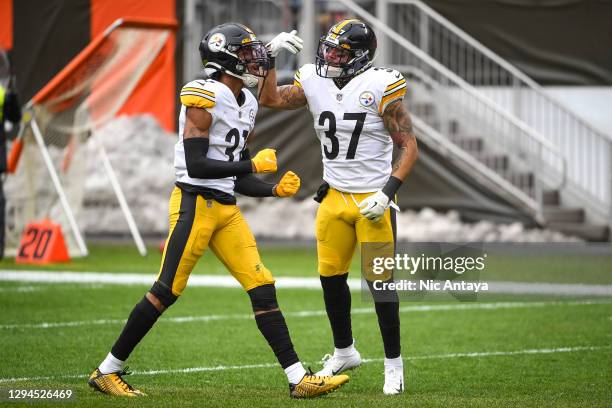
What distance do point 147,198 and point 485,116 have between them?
490 cm

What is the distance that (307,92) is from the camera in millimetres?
6496

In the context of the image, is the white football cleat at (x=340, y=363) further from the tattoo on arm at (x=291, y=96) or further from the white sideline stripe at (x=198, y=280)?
the white sideline stripe at (x=198, y=280)

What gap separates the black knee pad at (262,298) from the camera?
600cm

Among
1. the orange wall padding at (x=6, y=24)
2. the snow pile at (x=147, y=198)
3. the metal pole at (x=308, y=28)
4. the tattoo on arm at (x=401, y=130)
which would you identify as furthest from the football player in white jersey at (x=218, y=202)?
the orange wall padding at (x=6, y=24)

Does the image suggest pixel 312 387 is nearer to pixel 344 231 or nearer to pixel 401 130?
pixel 344 231

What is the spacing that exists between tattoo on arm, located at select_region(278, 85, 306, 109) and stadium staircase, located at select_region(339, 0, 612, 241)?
31.6ft

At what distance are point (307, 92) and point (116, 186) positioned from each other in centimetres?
757

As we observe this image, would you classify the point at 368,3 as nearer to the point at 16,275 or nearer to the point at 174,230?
the point at 16,275

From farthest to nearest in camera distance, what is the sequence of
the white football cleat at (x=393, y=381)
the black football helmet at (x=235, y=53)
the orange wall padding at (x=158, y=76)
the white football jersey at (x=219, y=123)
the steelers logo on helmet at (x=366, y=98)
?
the orange wall padding at (x=158, y=76) < the steelers logo on helmet at (x=366, y=98) < the white football cleat at (x=393, y=381) < the black football helmet at (x=235, y=53) < the white football jersey at (x=219, y=123)

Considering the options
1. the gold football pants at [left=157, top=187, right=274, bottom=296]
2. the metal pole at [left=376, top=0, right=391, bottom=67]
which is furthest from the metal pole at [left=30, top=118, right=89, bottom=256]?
the gold football pants at [left=157, top=187, right=274, bottom=296]

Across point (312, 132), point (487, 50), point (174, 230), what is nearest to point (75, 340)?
point (174, 230)

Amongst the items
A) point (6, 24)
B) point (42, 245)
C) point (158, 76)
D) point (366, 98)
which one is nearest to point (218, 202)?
point (366, 98)

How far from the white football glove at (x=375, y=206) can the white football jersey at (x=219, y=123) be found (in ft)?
2.28

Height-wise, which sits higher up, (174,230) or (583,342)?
(174,230)
